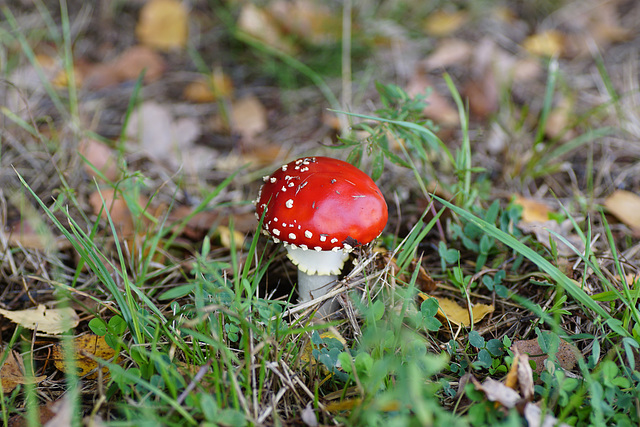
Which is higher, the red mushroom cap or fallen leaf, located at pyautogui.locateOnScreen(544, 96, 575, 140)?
the red mushroom cap

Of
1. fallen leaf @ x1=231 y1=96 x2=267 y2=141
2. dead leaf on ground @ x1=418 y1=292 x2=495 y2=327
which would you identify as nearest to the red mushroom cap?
dead leaf on ground @ x1=418 y1=292 x2=495 y2=327

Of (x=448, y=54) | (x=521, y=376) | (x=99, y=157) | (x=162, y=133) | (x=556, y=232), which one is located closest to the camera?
(x=521, y=376)

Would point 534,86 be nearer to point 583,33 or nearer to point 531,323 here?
point 583,33

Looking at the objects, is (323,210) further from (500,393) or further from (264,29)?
(264,29)

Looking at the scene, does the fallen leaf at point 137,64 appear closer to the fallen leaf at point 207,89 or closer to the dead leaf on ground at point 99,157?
the fallen leaf at point 207,89

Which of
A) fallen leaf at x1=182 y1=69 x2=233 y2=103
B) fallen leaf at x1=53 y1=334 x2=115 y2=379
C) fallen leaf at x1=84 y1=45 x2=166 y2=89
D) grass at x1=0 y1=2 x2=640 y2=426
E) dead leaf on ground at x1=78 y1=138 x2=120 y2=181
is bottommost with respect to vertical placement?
fallen leaf at x1=53 y1=334 x2=115 y2=379

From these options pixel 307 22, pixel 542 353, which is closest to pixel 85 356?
pixel 542 353

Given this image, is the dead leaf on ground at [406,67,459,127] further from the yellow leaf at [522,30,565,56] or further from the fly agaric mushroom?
the fly agaric mushroom

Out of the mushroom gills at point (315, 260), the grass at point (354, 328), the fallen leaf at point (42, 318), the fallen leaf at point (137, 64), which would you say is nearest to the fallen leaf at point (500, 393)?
the grass at point (354, 328)

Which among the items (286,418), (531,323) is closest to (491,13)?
(531,323)
